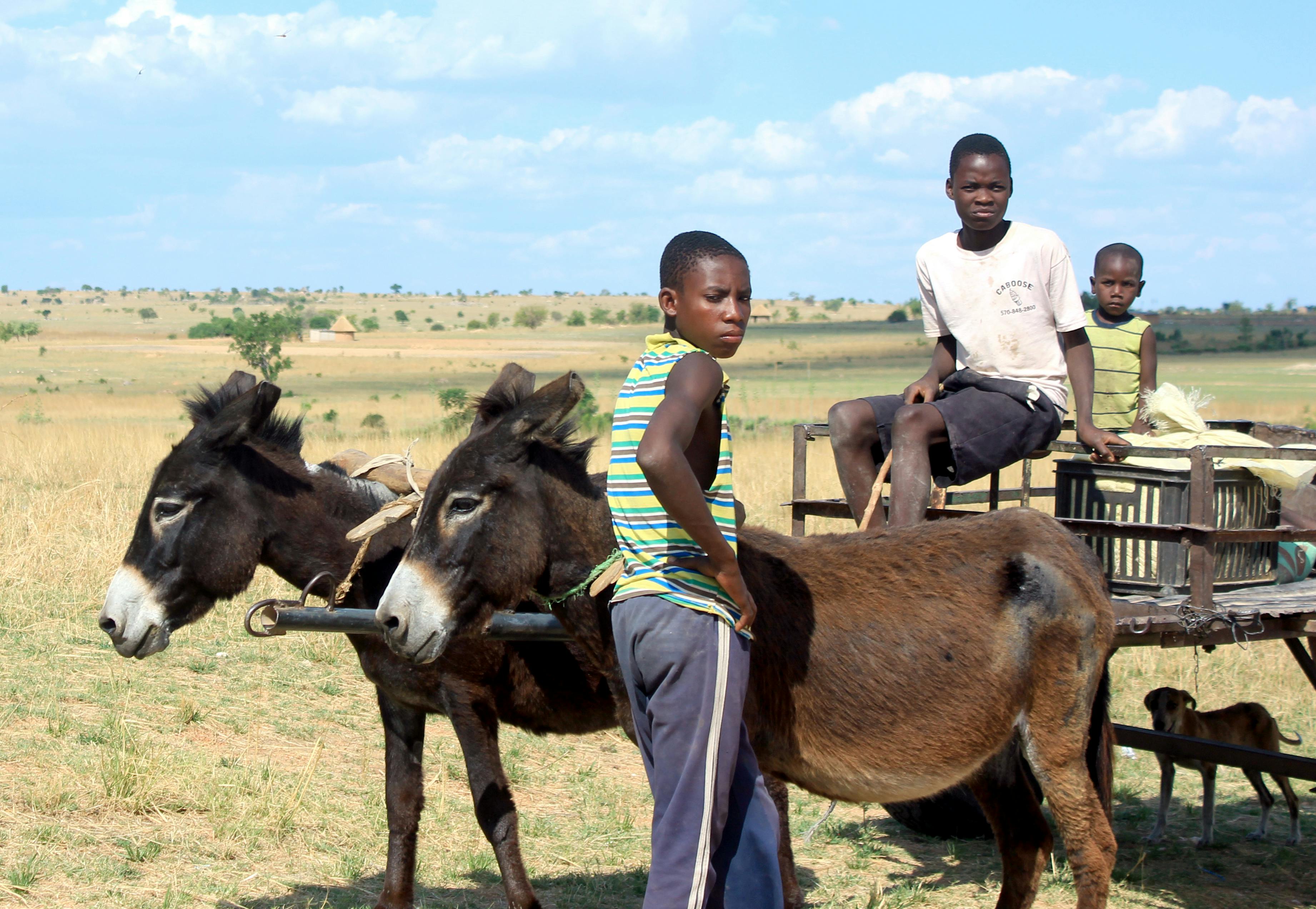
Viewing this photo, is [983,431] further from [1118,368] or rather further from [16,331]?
[16,331]

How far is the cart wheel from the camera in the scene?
21.3 ft

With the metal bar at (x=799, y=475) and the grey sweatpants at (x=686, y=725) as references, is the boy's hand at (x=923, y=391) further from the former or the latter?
the grey sweatpants at (x=686, y=725)

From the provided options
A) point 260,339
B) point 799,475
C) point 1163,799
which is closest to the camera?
point 799,475

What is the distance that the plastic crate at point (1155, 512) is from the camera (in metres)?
4.75

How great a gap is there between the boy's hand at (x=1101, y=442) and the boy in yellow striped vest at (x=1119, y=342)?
190 cm

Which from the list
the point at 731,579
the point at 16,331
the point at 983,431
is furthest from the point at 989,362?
the point at 16,331

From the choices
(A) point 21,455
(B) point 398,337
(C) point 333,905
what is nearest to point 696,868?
(C) point 333,905

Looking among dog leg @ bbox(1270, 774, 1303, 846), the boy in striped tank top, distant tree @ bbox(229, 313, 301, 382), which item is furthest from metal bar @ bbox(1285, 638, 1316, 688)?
distant tree @ bbox(229, 313, 301, 382)

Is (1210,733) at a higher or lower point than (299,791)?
higher

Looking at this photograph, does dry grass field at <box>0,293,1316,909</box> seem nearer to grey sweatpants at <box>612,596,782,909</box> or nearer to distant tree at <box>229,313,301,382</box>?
grey sweatpants at <box>612,596,782,909</box>

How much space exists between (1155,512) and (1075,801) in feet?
4.58

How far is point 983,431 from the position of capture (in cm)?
473

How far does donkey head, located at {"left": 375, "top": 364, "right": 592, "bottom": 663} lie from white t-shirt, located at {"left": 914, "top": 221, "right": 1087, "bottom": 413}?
2.33 meters

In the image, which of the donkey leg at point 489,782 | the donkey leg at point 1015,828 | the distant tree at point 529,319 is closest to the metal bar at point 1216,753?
the donkey leg at point 1015,828
